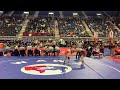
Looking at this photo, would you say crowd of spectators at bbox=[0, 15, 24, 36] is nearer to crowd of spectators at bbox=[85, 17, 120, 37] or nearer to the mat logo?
crowd of spectators at bbox=[85, 17, 120, 37]

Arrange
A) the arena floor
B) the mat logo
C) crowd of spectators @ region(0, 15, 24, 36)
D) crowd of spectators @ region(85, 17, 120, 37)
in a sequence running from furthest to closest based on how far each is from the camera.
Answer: crowd of spectators @ region(85, 17, 120, 37)
crowd of spectators @ region(0, 15, 24, 36)
the mat logo
the arena floor

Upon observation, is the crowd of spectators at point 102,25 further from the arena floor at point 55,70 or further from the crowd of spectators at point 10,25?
the arena floor at point 55,70

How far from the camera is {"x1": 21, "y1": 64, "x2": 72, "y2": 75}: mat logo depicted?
10727 millimetres

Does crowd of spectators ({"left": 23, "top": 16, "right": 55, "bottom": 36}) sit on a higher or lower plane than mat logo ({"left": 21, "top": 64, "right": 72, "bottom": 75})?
higher

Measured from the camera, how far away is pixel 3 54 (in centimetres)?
1605

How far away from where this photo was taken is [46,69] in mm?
11328

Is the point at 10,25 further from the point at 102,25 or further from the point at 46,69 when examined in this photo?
the point at 46,69

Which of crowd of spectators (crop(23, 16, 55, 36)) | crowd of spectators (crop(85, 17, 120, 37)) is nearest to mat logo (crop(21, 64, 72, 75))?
crowd of spectators (crop(23, 16, 55, 36))

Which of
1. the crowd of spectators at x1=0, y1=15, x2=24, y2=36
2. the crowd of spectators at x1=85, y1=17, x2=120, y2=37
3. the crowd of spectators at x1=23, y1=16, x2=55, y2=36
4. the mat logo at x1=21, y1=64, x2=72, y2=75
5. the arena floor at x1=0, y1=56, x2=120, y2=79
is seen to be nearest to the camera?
the arena floor at x1=0, y1=56, x2=120, y2=79

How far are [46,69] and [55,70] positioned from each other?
0.48m

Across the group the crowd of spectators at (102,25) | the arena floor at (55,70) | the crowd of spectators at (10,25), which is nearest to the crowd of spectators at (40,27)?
the crowd of spectators at (10,25)

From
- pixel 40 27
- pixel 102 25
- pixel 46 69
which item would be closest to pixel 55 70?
pixel 46 69
